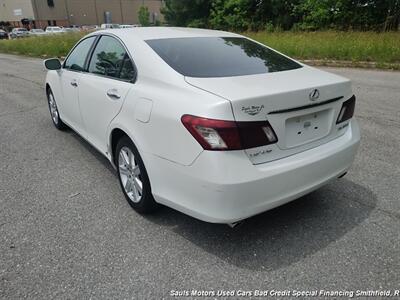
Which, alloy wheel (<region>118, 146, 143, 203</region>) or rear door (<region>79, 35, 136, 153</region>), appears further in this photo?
rear door (<region>79, 35, 136, 153</region>)

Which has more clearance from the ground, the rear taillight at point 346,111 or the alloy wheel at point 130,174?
the rear taillight at point 346,111

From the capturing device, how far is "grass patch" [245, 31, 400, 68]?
36.5ft

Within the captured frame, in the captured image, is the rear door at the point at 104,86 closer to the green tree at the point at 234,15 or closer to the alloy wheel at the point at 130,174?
the alloy wheel at the point at 130,174

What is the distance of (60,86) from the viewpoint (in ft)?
15.2

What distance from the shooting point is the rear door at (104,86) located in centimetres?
302

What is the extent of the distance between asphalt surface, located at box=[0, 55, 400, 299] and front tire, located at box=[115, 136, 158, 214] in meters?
0.14

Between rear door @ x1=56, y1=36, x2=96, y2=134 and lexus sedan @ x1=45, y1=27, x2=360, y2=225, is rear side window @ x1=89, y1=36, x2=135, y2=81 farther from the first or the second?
rear door @ x1=56, y1=36, x2=96, y2=134

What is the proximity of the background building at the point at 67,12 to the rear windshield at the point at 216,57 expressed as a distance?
64.3 m

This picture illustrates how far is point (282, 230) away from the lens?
2746 mm

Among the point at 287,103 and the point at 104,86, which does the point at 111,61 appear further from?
the point at 287,103

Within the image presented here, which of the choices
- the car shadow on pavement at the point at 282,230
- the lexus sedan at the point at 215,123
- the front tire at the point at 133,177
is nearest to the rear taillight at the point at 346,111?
the lexus sedan at the point at 215,123

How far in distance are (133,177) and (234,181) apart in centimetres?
118

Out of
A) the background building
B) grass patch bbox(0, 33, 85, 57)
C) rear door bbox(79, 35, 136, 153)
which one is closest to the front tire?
rear door bbox(79, 35, 136, 153)

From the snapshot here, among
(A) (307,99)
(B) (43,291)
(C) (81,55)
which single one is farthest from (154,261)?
(C) (81,55)
